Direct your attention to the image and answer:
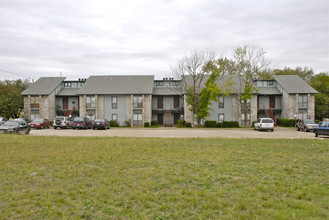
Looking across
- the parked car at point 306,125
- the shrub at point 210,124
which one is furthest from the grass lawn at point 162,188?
the shrub at point 210,124

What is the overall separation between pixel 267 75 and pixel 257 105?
21.4ft

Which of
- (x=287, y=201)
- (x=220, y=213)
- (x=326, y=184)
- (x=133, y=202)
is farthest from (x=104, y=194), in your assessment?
(x=326, y=184)

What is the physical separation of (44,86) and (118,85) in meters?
13.2

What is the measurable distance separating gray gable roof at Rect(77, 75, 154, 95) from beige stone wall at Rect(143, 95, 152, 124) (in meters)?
1.02

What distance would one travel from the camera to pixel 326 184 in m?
7.02

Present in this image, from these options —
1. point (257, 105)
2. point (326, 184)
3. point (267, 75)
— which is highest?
point (267, 75)

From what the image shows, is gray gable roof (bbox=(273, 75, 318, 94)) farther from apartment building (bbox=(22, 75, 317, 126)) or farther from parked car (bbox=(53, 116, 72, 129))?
parked car (bbox=(53, 116, 72, 129))

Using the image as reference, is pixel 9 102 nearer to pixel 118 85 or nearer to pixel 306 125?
pixel 118 85

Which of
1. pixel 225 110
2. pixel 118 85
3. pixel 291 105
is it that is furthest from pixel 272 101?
pixel 118 85

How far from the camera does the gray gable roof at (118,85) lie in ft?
148

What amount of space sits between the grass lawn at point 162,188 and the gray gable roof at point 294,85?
38.0 m

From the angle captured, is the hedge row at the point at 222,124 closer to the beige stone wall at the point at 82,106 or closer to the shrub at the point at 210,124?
the shrub at the point at 210,124

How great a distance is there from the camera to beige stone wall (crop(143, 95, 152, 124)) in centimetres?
4438

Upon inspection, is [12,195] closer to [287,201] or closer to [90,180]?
[90,180]
